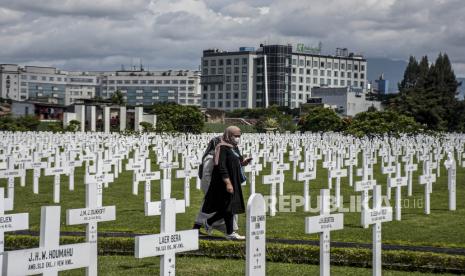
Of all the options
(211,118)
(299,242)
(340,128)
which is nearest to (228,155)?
(299,242)

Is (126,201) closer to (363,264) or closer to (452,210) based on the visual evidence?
(452,210)

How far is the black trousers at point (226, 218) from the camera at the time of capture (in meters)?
11.6

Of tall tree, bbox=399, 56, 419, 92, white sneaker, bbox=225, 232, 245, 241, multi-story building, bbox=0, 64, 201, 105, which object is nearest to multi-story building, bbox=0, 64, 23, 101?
multi-story building, bbox=0, 64, 201, 105

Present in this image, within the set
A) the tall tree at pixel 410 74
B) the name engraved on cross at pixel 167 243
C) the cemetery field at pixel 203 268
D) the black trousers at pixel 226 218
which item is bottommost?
the cemetery field at pixel 203 268

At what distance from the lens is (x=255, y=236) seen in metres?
6.89

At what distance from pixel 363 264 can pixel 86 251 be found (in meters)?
5.42

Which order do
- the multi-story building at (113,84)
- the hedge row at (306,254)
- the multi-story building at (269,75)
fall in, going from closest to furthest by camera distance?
the hedge row at (306,254) < the multi-story building at (269,75) < the multi-story building at (113,84)

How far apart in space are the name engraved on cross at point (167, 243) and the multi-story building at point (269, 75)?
444 ft

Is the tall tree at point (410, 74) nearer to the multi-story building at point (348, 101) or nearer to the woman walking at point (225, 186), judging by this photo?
the multi-story building at point (348, 101)

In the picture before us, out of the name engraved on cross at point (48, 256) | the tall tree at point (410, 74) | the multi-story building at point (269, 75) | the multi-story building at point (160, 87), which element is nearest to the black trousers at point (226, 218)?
the name engraved on cross at point (48, 256)

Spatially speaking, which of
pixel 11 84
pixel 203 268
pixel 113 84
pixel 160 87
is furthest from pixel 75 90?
pixel 203 268

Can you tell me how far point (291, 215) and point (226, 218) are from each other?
5229 millimetres

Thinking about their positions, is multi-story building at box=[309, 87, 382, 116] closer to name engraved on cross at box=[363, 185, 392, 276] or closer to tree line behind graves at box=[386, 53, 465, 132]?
tree line behind graves at box=[386, 53, 465, 132]

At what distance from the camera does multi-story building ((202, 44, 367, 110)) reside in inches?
5650
